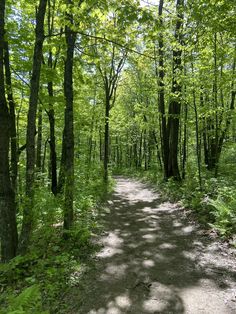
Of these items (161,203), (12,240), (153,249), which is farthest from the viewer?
(161,203)

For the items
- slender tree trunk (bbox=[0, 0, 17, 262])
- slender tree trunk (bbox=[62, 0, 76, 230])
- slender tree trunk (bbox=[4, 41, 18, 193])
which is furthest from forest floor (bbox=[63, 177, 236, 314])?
slender tree trunk (bbox=[4, 41, 18, 193])

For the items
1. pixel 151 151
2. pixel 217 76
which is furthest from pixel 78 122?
pixel 151 151

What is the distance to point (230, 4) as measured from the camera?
6035 millimetres

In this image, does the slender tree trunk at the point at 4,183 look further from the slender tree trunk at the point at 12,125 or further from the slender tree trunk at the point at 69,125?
the slender tree trunk at the point at 12,125

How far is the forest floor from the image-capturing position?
146 inches

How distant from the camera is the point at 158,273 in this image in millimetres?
4613

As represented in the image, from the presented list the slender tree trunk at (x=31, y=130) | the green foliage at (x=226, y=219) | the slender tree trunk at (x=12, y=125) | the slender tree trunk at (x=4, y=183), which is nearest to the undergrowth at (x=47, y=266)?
the slender tree trunk at (x=31, y=130)

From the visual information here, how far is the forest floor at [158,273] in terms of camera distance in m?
3.71

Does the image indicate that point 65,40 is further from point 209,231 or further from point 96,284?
point 209,231

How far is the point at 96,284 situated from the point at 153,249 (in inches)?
71.4

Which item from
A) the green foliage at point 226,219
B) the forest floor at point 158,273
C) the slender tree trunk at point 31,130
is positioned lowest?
the forest floor at point 158,273

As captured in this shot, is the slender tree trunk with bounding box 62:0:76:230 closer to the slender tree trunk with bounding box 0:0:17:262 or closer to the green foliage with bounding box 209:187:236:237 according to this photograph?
the slender tree trunk with bounding box 0:0:17:262

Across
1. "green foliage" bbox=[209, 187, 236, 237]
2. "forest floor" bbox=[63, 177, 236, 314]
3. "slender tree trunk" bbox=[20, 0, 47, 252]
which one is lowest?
"forest floor" bbox=[63, 177, 236, 314]

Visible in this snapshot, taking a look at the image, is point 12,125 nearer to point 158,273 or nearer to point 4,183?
point 4,183
